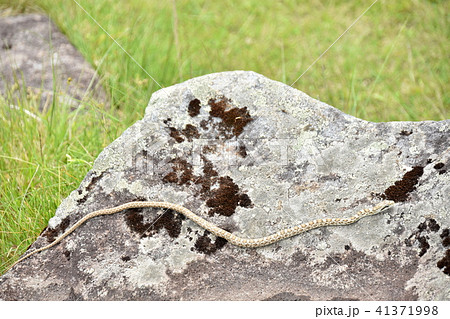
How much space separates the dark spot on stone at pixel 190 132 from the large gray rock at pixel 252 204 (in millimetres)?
23

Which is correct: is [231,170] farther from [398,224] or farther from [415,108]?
[415,108]

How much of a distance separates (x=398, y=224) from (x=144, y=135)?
8.68 feet

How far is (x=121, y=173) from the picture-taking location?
15.5 ft

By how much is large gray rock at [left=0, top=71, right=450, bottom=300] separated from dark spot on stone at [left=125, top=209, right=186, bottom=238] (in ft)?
0.03

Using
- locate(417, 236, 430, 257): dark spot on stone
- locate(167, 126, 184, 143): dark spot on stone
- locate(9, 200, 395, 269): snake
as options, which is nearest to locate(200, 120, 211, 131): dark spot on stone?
locate(167, 126, 184, 143): dark spot on stone

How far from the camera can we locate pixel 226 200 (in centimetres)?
462

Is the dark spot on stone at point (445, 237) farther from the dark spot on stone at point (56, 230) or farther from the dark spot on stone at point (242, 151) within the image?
the dark spot on stone at point (56, 230)

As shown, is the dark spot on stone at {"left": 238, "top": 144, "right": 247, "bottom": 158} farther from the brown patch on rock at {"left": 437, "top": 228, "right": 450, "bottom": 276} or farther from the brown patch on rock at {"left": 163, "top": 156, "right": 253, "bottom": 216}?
the brown patch on rock at {"left": 437, "top": 228, "right": 450, "bottom": 276}

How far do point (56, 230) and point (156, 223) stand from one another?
1006 millimetres

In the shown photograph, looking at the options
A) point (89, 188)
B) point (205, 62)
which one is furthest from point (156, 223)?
point (205, 62)

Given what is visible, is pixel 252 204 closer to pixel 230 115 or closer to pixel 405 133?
pixel 230 115

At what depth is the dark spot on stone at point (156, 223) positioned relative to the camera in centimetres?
447

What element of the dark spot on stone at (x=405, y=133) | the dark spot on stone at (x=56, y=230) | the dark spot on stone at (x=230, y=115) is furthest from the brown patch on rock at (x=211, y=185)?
the dark spot on stone at (x=405, y=133)

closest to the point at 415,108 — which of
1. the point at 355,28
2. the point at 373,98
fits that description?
the point at 373,98
